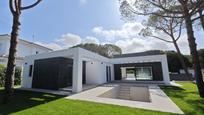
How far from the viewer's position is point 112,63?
21.2 metres

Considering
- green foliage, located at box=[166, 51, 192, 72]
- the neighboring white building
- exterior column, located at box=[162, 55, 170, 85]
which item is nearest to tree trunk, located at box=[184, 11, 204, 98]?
exterior column, located at box=[162, 55, 170, 85]

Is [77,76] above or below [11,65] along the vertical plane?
below

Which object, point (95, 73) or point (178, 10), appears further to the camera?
point (95, 73)

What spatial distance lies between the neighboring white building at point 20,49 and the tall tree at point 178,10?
60.9 ft

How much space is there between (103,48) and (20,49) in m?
23.4

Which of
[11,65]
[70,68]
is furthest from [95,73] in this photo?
[11,65]

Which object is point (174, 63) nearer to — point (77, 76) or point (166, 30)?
point (166, 30)

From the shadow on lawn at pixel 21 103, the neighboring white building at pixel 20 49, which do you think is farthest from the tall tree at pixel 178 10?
Answer: the neighboring white building at pixel 20 49

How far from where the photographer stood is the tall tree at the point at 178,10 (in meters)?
8.21

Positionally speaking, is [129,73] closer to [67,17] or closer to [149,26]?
[149,26]

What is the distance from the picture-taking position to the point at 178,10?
9914mm

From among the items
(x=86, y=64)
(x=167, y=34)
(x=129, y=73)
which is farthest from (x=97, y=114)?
(x=129, y=73)

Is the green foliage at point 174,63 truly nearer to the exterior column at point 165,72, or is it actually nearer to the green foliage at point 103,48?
the exterior column at point 165,72

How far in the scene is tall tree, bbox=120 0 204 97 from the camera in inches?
323
